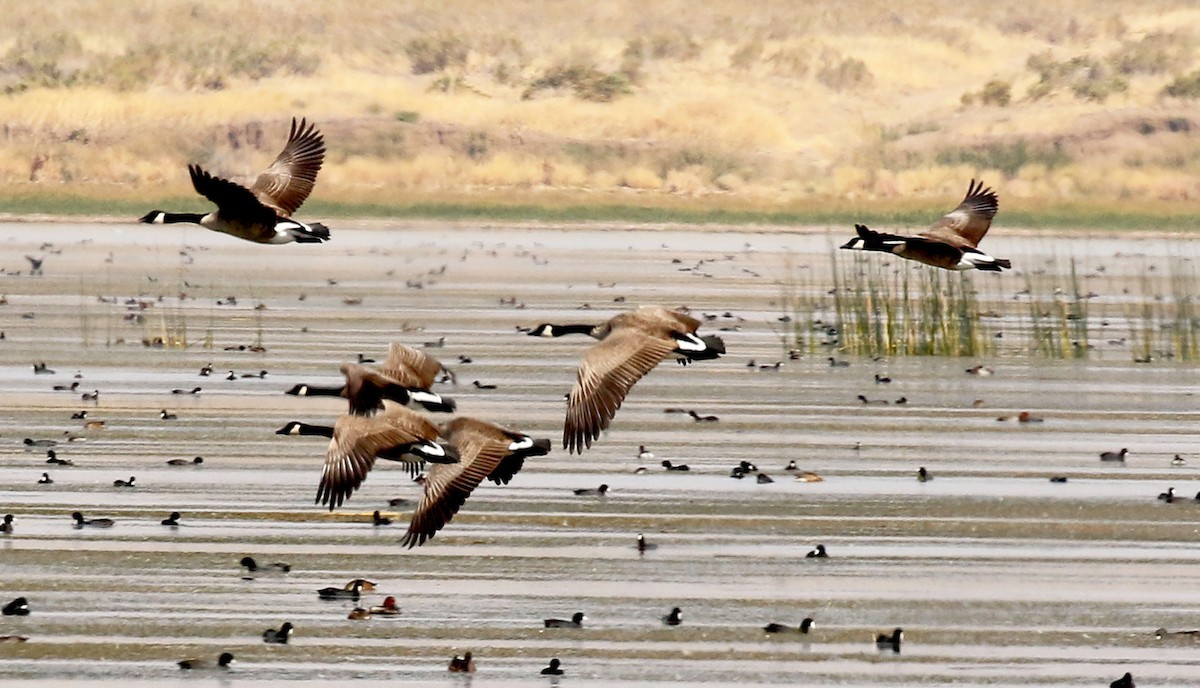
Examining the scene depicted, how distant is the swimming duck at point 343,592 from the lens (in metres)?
13.2

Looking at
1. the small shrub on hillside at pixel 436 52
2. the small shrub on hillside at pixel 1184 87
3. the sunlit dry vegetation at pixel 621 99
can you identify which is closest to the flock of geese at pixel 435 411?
the sunlit dry vegetation at pixel 621 99

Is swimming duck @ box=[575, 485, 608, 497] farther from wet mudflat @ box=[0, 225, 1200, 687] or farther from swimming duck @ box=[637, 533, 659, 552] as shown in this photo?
swimming duck @ box=[637, 533, 659, 552]

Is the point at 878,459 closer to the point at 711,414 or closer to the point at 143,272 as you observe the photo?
the point at 711,414

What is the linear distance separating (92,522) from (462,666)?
433 centimetres

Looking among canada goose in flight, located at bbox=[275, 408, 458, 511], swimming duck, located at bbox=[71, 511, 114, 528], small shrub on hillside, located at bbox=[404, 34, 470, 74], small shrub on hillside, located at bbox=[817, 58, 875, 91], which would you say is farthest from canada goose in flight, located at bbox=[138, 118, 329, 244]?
small shrub on hillside, located at bbox=[404, 34, 470, 74]

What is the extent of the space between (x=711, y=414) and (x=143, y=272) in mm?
18146

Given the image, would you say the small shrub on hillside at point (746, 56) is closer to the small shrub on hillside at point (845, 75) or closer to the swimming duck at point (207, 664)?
the small shrub on hillside at point (845, 75)

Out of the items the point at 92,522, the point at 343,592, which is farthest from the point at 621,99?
the point at 343,592

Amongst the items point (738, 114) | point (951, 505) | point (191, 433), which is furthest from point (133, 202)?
point (951, 505)

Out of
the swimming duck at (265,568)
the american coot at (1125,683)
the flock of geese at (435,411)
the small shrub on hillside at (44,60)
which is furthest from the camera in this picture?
the small shrub on hillside at (44,60)

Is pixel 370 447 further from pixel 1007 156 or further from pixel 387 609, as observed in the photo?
pixel 1007 156

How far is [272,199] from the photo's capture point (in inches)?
640

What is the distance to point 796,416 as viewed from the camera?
21.0 m

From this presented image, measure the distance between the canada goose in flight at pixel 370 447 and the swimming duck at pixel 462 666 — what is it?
102 cm
